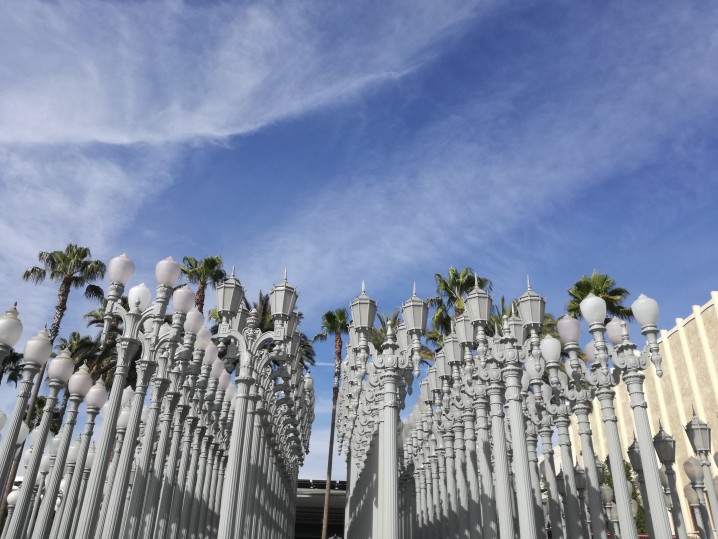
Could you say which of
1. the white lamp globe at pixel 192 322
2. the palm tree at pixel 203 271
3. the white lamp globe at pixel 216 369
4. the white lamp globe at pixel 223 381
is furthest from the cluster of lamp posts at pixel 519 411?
the palm tree at pixel 203 271

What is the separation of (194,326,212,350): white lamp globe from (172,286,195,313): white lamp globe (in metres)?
1.97

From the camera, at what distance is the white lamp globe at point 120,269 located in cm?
1059

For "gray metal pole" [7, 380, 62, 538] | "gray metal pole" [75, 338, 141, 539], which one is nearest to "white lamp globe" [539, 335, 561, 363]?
"gray metal pole" [75, 338, 141, 539]

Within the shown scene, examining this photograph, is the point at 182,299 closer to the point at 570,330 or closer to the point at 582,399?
the point at 570,330

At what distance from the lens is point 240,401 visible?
1062 cm

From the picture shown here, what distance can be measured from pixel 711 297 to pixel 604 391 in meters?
30.4

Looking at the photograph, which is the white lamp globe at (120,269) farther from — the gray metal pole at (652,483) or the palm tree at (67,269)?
the palm tree at (67,269)

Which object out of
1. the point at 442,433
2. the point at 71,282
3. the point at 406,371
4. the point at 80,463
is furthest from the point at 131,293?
the point at 71,282

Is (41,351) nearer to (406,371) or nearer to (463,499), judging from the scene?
(406,371)

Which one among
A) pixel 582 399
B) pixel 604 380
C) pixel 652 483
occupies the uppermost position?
pixel 582 399

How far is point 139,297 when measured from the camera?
11.0 meters

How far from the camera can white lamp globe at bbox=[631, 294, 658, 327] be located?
1030cm

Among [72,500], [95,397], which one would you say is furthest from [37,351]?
[95,397]

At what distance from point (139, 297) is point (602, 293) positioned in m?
24.6
